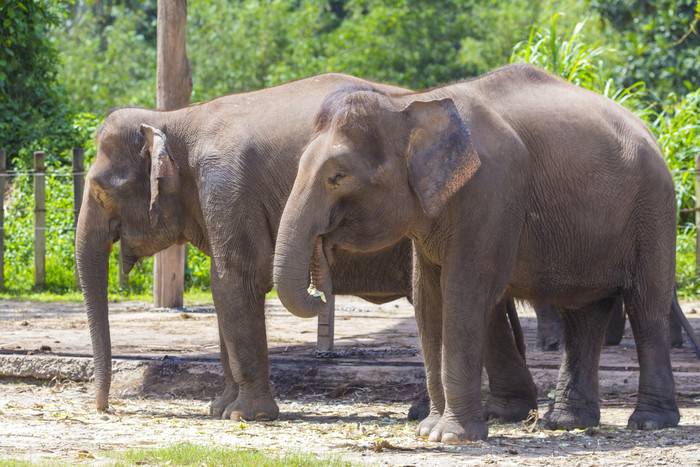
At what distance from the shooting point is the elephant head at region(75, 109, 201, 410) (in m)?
6.59

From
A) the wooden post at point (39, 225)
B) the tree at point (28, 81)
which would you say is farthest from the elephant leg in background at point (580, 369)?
the tree at point (28, 81)

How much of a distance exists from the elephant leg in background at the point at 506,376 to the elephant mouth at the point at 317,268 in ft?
4.56

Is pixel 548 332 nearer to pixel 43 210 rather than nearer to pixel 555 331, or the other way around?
pixel 555 331

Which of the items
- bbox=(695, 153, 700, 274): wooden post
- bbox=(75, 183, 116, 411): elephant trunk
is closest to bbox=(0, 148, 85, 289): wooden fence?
bbox=(75, 183, 116, 411): elephant trunk

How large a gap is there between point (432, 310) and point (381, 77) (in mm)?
22595

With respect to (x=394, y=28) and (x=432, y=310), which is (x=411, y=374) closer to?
(x=432, y=310)

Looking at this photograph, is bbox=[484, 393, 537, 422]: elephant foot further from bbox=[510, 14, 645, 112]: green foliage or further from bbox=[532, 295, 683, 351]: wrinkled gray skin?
bbox=[510, 14, 645, 112]: green foliage

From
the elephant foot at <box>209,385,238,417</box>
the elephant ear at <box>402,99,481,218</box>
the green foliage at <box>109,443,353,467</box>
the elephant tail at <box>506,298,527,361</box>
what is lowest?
the elephant foot at <box>209,385,238,417</box>

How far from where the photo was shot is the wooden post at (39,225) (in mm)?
13836

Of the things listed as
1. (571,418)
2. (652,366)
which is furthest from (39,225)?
(652,366)

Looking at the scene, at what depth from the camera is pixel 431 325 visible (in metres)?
5.75

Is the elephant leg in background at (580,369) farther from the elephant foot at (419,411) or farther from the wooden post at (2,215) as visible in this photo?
the wooden post at (2,215)

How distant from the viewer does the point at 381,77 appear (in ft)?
91.5

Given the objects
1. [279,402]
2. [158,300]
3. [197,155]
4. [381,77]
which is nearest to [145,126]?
[197,155]
